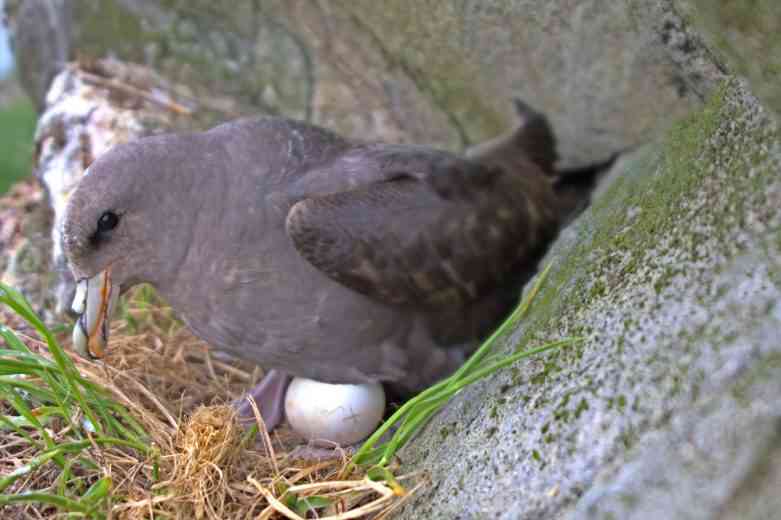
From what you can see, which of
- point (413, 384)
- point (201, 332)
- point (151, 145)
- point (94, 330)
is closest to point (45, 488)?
point (94, 330)

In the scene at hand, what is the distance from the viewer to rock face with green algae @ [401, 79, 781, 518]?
1417 millimetres

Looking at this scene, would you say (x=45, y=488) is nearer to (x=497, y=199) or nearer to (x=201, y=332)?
(x=201, y=332)

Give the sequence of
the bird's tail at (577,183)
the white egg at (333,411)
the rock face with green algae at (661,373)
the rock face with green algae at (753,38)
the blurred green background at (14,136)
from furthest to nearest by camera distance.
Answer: the blurred green background at (14,136), the bird's tail at (577,183), the white egg at (333,411), the rock face with green algae at (753,38), the rock face with green algae at (661,373)

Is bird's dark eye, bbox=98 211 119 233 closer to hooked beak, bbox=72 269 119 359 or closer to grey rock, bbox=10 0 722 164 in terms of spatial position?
hooked beak, bbox=72 269 119 359

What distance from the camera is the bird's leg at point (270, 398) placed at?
2.80 metres

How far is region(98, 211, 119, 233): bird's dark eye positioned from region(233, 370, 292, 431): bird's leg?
2.69 ft

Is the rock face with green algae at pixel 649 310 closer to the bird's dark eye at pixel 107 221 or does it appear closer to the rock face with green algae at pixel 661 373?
the rock face with green algae at pixel 661 373

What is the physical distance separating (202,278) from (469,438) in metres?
1.00

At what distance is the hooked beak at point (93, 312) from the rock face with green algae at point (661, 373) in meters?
1.04

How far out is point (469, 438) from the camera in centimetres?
195

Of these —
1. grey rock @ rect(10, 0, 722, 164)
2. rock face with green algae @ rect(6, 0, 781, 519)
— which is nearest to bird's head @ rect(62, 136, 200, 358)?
rock face with green algae @ rect(6, 0, 781, 519)

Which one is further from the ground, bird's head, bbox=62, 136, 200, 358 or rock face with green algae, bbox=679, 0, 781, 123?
rock face with green algae, bbox=679, 0, 781, 123

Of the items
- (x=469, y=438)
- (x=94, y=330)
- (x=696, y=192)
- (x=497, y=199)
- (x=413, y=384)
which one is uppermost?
(x=696, y=192)

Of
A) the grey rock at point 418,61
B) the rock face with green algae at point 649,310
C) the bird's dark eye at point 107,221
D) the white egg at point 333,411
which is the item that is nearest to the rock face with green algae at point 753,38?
the rock face with green algae at point 649,310
